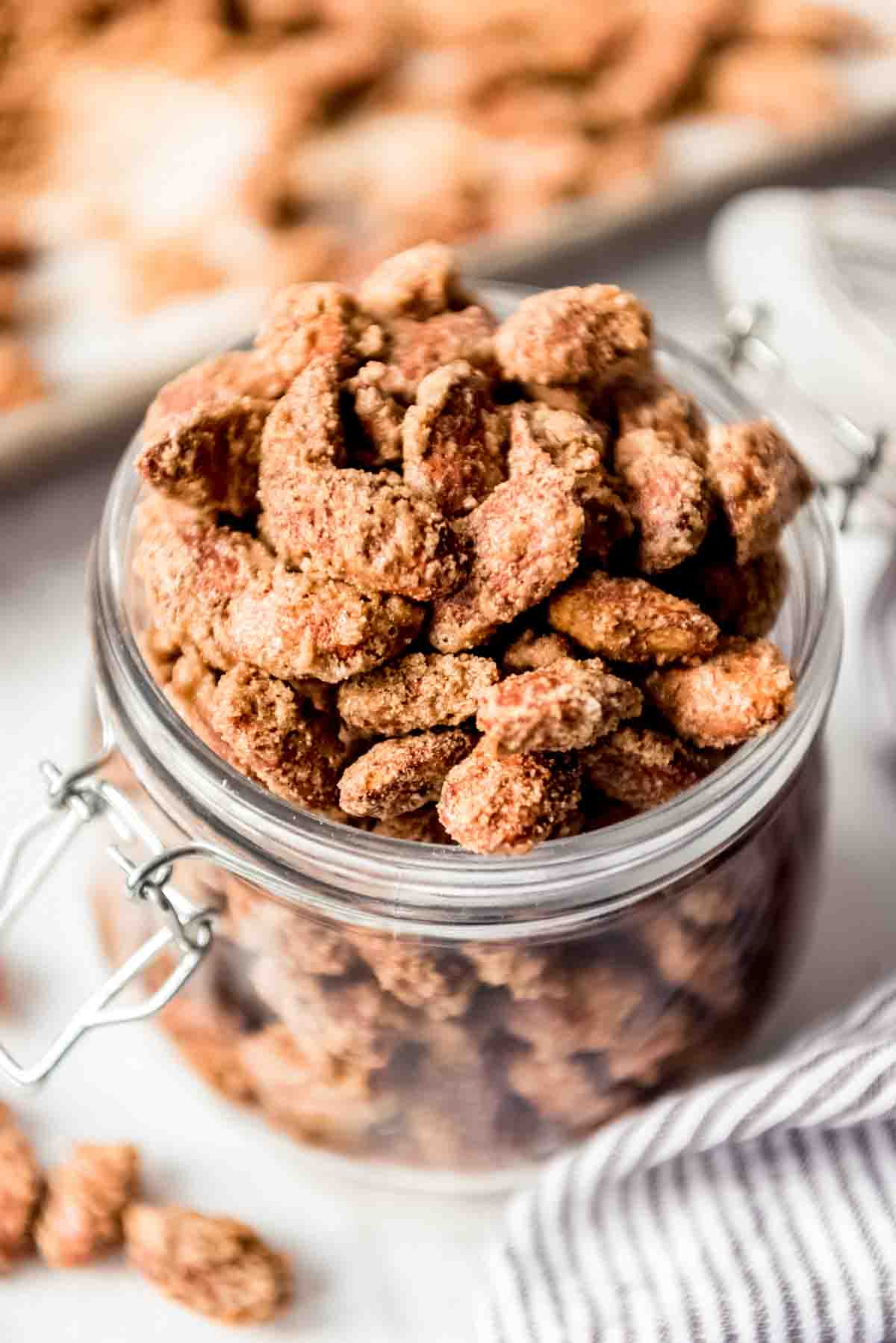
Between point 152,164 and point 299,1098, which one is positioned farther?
point 152,164

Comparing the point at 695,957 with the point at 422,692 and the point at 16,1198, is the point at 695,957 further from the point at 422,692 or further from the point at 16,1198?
the point at 16,1198

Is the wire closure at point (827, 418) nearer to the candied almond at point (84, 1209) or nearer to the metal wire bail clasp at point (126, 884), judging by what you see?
the metal wire bail clasp at point (126, 884)

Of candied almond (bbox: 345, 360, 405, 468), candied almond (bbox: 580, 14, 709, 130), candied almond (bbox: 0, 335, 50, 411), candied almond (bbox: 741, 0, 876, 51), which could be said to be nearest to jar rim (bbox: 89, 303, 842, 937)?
candied almond (bbox: 345, 360, 405, 468)

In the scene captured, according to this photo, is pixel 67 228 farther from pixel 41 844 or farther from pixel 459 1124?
pixel 459 1124

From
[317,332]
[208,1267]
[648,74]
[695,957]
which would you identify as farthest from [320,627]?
[648,74]

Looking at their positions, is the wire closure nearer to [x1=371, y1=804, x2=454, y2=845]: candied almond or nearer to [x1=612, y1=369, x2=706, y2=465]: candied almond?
[x1=612, y1=369, x2=706, y2=465]: candied almond

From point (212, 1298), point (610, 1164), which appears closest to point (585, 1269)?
point (610, 1164)
